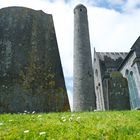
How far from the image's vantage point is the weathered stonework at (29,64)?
8336 mm

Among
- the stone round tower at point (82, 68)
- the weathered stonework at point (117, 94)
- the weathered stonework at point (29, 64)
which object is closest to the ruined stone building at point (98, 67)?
the stone round tower at point (82, 68)

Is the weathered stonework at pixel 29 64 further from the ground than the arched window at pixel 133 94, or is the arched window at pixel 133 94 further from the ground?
the arched window at pixel 133 94

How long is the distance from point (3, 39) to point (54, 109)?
289 centimetres

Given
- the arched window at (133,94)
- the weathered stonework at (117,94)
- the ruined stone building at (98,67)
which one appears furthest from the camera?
the ruined stone building at (98,67)

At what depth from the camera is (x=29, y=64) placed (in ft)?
29.5

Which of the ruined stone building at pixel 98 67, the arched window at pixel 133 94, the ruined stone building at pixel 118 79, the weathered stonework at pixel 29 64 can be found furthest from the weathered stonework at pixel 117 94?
the arched window at pixel 133 94

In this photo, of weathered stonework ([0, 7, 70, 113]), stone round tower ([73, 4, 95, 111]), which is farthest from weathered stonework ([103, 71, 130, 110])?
stone round tower ([73, 4, 95, 111])

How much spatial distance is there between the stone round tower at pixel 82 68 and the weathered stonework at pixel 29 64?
21209 mm

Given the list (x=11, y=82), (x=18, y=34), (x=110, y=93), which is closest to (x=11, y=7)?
(x=18, y=34)

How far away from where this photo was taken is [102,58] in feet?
128

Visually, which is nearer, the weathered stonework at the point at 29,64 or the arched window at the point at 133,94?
the weathered stonework at the point at 29,64

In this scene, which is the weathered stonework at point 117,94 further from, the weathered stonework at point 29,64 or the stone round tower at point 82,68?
the stone round tower at point 82,68

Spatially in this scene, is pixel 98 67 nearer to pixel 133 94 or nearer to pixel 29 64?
pixel 133 94

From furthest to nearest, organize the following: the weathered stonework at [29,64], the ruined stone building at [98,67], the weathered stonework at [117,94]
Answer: the ruined stone building at [98,67] < the weathered stonework at [117,94] < the weathered stonework at [29,64]
